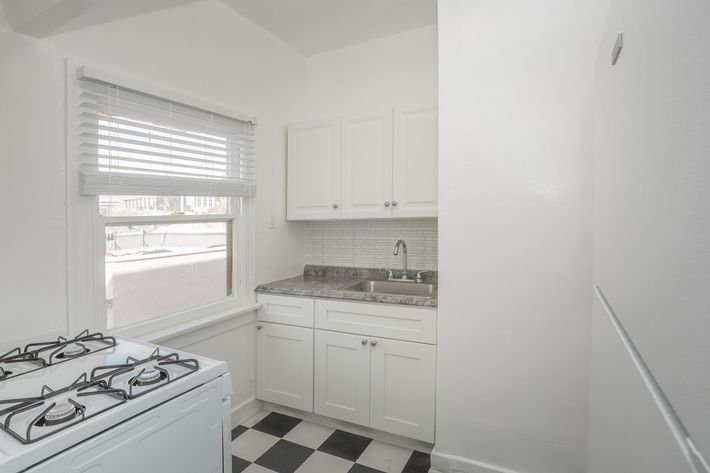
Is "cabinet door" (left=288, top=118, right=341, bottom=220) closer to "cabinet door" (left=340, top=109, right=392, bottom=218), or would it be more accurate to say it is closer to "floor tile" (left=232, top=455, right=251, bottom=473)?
"cabinet door" (left=340, top=109, right=392, bottom=218)

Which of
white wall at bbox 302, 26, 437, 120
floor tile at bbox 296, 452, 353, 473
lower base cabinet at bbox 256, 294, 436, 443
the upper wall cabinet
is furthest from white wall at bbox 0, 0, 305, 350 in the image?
floor tile at bbox 296, 452, 353, 473

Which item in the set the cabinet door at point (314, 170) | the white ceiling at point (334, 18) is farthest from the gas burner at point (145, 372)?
the white ceiling at point (334, 18)

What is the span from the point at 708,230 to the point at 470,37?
1908 millimetres

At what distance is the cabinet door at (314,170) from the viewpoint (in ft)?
9.01

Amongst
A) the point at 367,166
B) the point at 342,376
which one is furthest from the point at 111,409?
the point at 367,166

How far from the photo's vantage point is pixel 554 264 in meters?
1.77

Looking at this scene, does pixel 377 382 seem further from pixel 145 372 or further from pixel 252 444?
pixel 145 372

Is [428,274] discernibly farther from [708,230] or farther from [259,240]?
[708,230]

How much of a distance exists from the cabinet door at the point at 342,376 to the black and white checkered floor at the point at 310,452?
0.13 meters

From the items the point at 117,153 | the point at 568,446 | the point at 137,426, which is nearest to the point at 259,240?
the point at 117,153

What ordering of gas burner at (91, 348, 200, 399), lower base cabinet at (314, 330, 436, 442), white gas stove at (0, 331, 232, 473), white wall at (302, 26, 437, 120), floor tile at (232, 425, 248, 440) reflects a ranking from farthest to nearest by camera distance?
white wall at (302, 26, 437, 120)
floor tile at (232, 425, 248, 440)
lower base cabinet at (314, 330, 436, 442)
gas burner at (91, 348, 200, 399)
white gas stove at (0, 331, 232, 473)

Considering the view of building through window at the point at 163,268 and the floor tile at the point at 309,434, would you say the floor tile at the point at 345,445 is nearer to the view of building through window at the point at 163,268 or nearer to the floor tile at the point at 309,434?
the floor tile at the point at 309,434

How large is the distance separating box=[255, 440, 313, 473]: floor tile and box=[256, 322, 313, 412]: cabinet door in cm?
26

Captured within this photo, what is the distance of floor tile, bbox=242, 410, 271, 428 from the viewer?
250cm
